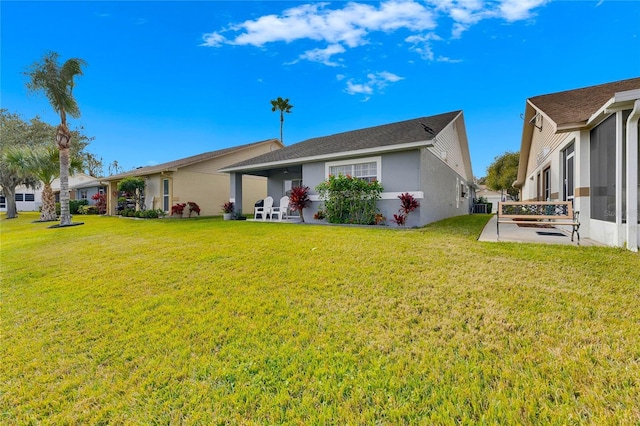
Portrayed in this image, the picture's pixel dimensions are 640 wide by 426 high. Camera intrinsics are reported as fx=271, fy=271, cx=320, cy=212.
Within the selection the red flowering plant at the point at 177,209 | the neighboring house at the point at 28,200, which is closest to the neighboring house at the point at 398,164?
the red flowering plant at the point at 177,209

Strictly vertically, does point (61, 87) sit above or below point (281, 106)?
below

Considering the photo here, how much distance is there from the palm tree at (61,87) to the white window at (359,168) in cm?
1376

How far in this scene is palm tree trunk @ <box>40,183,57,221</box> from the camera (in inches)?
702

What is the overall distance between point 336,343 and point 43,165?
24156 millimetres

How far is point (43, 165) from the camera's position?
1773 centimetres

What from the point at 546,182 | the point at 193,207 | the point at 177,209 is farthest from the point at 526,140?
the point at 177,209

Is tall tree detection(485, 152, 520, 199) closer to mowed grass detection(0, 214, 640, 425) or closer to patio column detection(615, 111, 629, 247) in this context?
patio column detection(615, 111, 629, 247)

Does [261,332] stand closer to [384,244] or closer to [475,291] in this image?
[475,291]

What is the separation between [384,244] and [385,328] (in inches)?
134

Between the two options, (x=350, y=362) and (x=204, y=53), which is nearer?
(x=350, y=362)

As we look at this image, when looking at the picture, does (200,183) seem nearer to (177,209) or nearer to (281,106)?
(177,209)

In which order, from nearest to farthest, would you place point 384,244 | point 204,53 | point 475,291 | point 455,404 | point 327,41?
point 455,404 < point 475,291 < point 384,244 < point 327,41 < point 204,53

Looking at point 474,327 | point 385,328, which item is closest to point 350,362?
point 385,328

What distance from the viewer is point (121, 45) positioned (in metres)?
13.0
